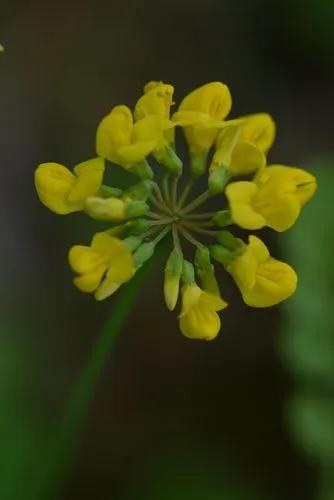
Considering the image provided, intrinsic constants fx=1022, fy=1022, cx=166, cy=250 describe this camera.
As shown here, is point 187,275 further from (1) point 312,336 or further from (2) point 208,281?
(1) point 312,336

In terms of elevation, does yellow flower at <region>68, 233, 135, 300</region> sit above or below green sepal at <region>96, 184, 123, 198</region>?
below

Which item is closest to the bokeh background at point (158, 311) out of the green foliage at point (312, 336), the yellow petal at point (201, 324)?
the green foliage at point (312, 336)

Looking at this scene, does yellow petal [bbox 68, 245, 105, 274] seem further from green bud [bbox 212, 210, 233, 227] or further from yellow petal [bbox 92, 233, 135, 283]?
green bud [bbox 212, 210, 233, 227]

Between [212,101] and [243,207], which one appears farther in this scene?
[212,101]

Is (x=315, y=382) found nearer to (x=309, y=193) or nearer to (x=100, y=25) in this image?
(x=309, y=193)

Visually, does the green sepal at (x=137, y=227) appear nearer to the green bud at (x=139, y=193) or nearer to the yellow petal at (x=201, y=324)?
the green bud at (x=139, y=193)

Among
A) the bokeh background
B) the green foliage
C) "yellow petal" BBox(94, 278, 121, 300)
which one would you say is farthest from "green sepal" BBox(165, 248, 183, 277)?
the green foliage

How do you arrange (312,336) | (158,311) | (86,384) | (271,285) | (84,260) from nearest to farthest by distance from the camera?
1. (84,260)
2. (271,285)
3. (86,384)
4. (312,336)
5. (158,311)

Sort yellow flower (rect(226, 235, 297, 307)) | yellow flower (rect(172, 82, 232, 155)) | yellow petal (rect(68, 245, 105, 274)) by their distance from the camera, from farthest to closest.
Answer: yellow flower (rect(172, 82, 232, 155)), yellow flower (rect(226, 235, 297, 307)), yellow petal (rect(68, 245, 105, 274))

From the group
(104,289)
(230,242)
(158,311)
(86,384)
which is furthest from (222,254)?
(158,311)
